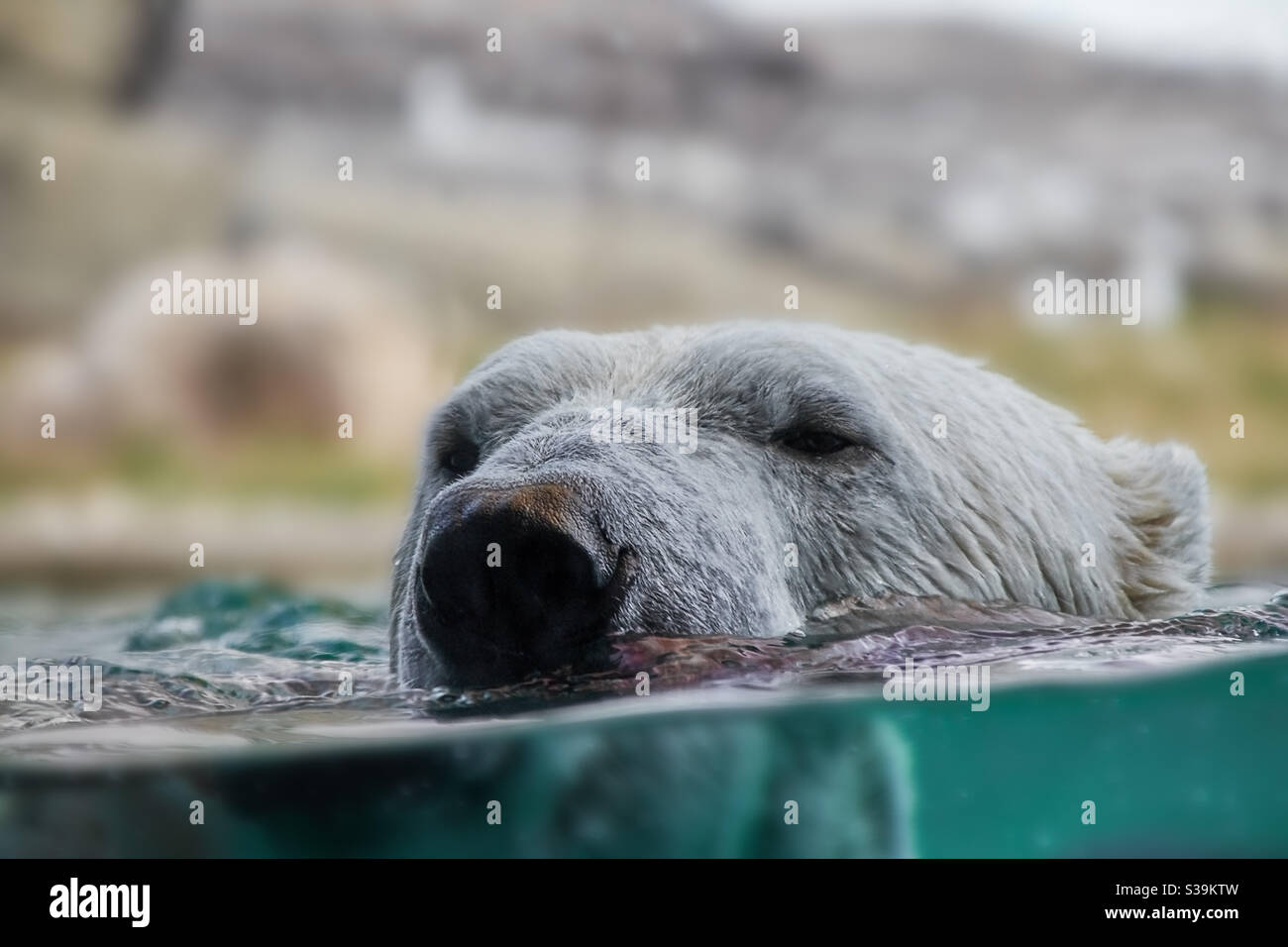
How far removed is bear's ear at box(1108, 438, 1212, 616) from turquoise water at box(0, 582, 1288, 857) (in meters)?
0.13

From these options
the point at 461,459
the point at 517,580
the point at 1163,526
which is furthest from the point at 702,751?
the point at 517,580

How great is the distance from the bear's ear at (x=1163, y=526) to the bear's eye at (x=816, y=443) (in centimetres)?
128

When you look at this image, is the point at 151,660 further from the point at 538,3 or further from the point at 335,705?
the point at 538,3

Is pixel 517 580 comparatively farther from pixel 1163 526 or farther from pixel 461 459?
pixel 1163 526

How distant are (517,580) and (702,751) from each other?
2355 mm

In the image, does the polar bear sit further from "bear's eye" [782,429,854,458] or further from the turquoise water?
the turquoise water

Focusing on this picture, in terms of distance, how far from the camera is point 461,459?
4.34m

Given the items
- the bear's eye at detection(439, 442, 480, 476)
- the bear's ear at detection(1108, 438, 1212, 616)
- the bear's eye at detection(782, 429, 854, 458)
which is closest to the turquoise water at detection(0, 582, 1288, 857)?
the bear's ear at detection(1108, 438, 1212, 616)

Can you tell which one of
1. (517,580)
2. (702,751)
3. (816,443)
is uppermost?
(816,443)

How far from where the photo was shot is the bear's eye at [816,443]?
160 inches

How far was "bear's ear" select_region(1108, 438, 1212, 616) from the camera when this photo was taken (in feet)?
15.1

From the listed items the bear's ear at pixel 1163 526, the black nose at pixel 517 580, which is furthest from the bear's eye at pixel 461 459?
the bear's ear at pixel 1163 526

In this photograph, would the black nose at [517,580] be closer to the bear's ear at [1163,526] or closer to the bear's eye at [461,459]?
the bear's eye at [461,459]

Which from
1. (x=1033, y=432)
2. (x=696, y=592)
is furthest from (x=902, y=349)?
(x=696, y=592)
